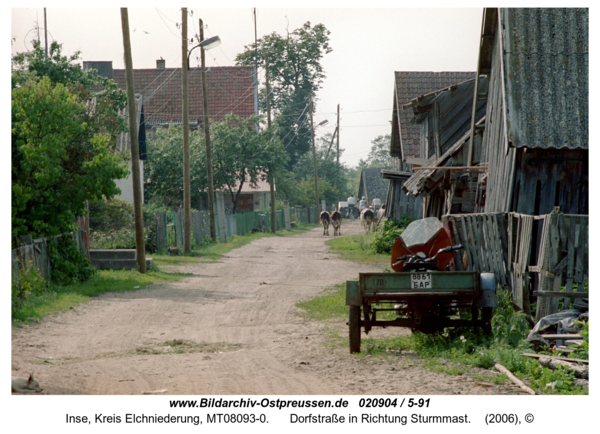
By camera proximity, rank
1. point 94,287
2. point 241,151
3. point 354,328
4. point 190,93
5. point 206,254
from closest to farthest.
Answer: point 354,328, point 94,287, point 206,254, point 241,151, point 190,93

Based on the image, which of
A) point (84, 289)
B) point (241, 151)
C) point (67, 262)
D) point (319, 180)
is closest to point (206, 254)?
point (67, 262)

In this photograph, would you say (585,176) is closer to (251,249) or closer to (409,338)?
(409,338)

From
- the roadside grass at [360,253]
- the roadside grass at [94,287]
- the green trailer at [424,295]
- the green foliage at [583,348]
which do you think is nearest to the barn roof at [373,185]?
the roadside grass at [360,253]

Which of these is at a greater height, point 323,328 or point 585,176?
point 585,176

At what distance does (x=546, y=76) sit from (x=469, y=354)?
550 cm

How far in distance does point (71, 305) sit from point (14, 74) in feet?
48.0

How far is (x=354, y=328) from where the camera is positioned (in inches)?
383

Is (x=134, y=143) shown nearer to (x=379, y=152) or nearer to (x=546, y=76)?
(x=546, y=76)

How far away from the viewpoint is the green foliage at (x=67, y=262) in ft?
56.1

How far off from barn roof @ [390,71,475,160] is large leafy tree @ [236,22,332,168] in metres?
4.03

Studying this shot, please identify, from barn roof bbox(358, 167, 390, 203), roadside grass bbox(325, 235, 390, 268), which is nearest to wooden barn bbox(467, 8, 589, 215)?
roadside grass bbox(325, 235, 390, 268)

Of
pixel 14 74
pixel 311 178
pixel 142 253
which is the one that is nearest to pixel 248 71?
pixel 311 178

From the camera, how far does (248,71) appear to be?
55344mm

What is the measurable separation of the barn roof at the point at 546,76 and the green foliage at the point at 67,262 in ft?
33.4
